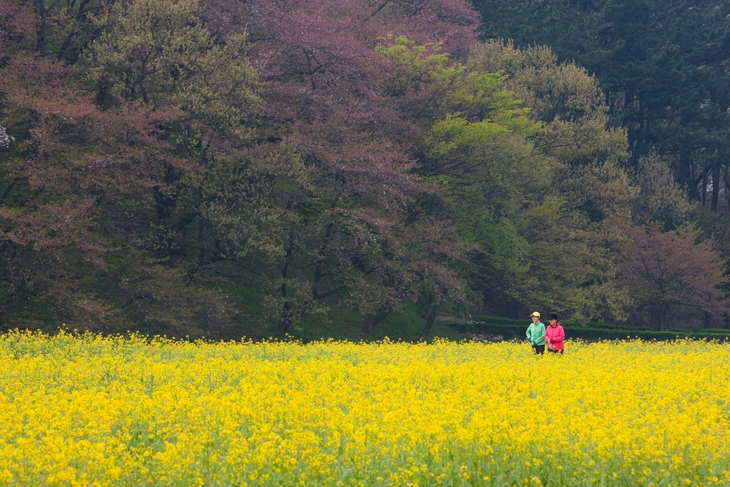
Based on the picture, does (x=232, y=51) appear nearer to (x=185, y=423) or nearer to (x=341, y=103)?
(x=341, y=103)

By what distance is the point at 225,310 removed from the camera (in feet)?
96.8

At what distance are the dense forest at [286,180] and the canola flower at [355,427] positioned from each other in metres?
13.0

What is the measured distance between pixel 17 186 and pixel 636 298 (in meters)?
33.8

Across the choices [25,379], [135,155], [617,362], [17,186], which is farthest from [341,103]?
[25,379]

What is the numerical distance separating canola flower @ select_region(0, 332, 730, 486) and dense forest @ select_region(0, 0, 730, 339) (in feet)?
42.7

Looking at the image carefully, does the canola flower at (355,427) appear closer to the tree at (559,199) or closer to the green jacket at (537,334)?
the green jacket at (537,334)

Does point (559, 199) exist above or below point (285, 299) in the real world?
above

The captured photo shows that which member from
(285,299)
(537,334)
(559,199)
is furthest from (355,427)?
(559,199)

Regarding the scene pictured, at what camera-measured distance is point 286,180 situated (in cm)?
3177

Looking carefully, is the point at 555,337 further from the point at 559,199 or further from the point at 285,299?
the point at 559,199

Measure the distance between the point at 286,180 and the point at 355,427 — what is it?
22283 millimetres

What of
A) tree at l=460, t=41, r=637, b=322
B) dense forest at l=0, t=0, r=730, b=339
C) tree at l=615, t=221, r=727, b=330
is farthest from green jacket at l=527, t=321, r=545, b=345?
tree at l=615, t=221, r=727, b=330

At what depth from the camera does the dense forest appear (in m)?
27.2

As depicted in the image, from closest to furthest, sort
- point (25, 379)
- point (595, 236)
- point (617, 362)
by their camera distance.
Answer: point (25, 379), point (617, 362), point (595, 236)
